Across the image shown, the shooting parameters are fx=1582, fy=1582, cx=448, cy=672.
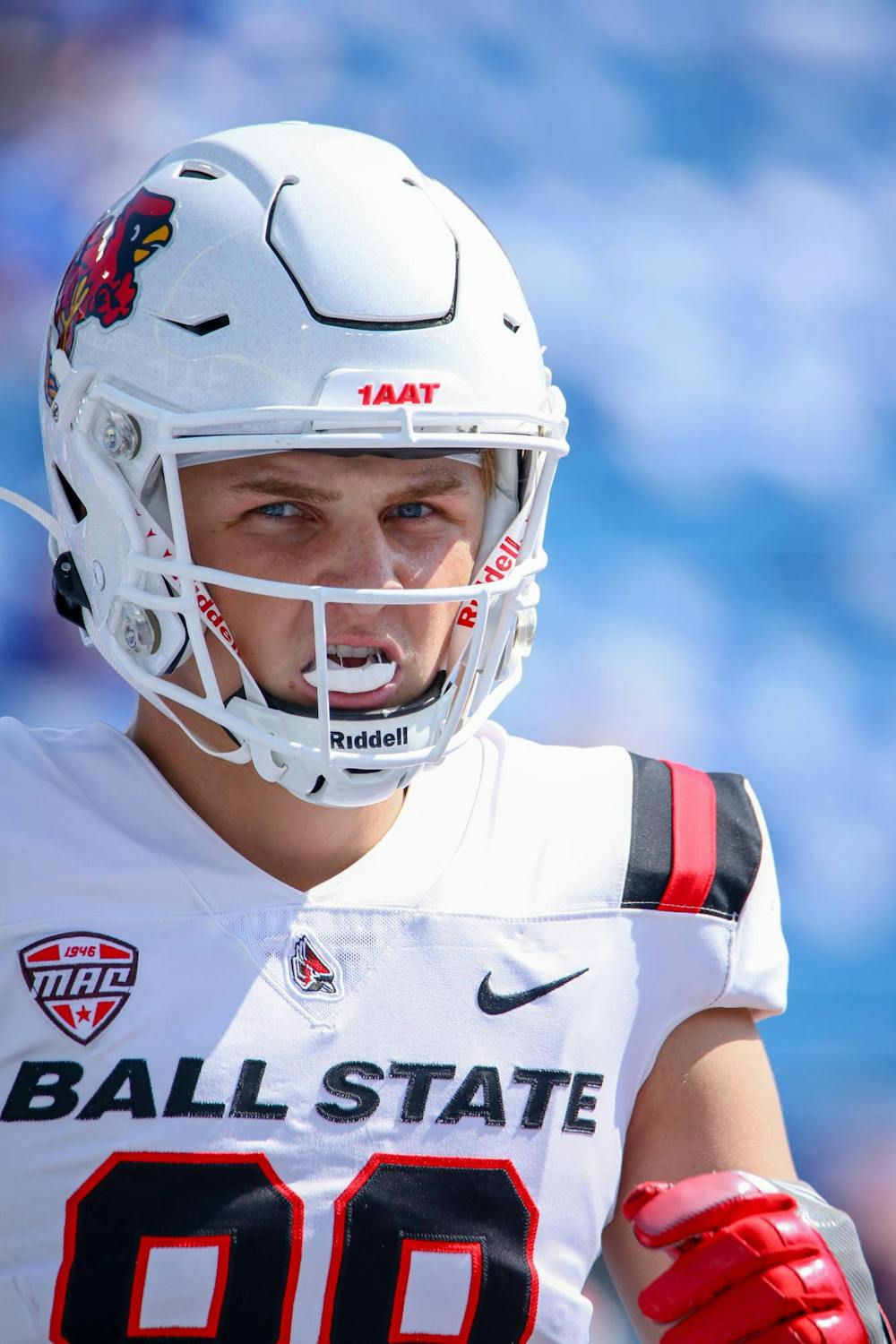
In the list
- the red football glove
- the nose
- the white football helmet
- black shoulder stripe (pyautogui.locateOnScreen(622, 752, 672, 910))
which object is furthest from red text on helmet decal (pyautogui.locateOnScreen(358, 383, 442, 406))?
the red football glove

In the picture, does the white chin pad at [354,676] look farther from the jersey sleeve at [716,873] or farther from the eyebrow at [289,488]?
the jersey sleeve at [716,873]

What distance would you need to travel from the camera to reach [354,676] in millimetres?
1351

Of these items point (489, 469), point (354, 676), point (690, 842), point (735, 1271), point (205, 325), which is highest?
point (205, 325)

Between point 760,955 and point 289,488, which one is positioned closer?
point 289,488

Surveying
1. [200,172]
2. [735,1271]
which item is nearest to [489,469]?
[200,172]

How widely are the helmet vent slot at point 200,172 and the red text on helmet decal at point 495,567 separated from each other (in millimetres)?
433

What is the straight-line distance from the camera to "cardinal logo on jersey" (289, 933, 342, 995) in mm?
1399

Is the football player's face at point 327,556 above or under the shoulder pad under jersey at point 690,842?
above

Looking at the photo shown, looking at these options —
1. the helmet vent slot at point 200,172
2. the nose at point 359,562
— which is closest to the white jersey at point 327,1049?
the nose at point 359,562

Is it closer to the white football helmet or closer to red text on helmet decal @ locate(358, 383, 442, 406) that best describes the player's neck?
the white football helmet

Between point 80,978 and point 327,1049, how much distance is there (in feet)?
0.73

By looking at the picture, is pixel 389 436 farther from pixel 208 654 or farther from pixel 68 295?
pixel 68 295

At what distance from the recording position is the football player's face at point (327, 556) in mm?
1348

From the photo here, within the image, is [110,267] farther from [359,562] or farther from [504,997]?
[504,997]
